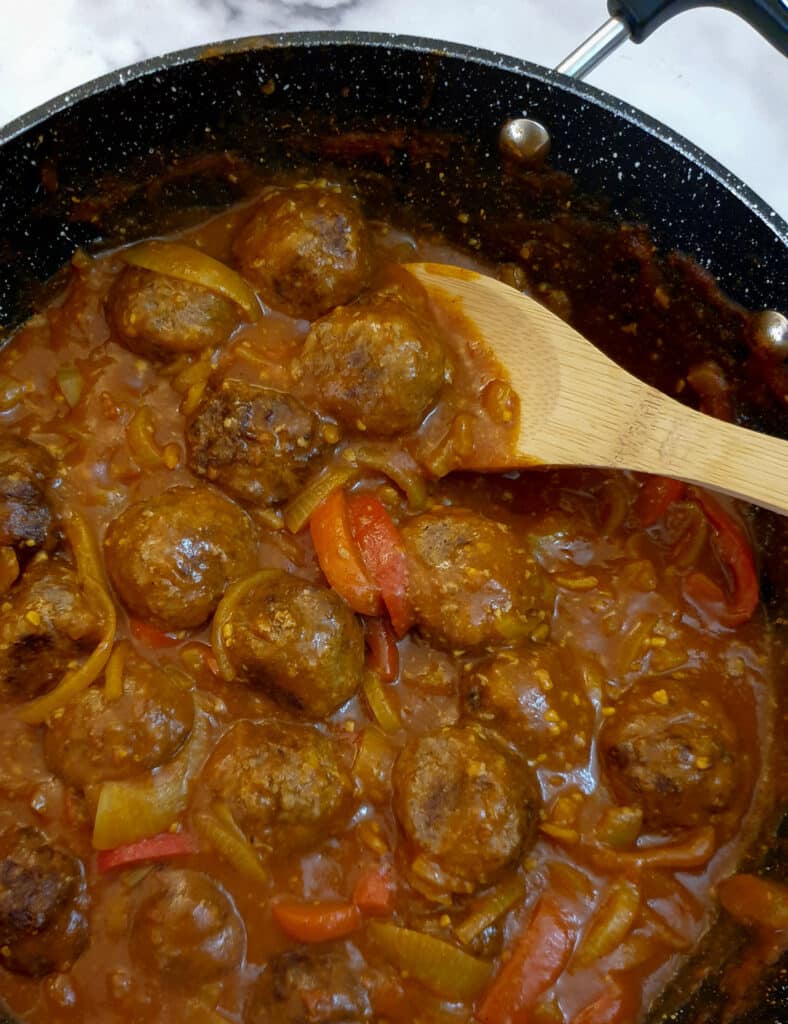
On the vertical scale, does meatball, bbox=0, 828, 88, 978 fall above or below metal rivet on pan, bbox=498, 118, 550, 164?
below

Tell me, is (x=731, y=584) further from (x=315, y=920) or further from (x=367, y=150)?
(x=367, y=150)

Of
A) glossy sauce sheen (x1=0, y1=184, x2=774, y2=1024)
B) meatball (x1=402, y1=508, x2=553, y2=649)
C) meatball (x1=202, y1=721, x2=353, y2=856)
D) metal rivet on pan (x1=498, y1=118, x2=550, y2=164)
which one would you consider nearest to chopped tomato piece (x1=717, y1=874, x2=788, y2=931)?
glossy sauce sheen (x1=0, y1=184, x2=774, y2=1024)

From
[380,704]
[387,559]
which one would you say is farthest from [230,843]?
[387,559]

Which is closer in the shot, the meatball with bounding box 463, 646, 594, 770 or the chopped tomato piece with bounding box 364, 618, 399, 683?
the meatball with bounding box 463, 646, 594, 770

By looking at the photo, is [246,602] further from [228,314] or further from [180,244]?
[180,244]

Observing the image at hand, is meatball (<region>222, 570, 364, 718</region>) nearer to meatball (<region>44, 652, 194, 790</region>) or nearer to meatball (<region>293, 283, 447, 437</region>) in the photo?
meatball (<region>44, 652, 194, 790</region>)

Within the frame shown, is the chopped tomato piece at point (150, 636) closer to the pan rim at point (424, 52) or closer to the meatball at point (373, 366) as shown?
the meatball at point (373, 366)

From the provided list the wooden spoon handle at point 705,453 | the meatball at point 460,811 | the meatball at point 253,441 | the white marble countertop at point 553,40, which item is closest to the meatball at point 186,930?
the meatball at point 460,811
